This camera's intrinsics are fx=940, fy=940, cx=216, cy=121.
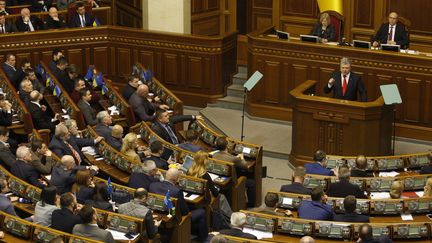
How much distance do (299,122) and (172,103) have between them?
2.26m

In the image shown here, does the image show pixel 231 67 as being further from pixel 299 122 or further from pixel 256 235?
pixel 256 235

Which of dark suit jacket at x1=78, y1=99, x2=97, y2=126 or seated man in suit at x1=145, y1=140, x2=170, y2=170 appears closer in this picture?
seated man in suit at x1=145, y1=140, x2=170, y2=170

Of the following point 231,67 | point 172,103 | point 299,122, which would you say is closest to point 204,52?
point 231,67

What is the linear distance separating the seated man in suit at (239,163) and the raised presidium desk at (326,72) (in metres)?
1.83

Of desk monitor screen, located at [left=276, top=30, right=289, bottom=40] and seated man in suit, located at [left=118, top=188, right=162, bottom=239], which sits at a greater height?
desk monitor screen, located at [left=276, top=30, right=289, bottom=40]

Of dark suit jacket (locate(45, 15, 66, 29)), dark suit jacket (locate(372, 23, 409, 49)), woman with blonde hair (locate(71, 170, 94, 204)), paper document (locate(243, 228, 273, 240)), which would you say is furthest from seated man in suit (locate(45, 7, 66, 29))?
paper document (locate(243, 228, 273, 240))

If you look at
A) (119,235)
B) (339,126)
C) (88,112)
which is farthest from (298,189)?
(88,112)

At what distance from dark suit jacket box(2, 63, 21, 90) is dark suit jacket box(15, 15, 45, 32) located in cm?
181

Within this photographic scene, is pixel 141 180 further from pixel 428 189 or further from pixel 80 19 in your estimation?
pixel 80 19

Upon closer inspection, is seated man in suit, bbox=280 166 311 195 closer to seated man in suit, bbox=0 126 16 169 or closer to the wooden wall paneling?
seated man in suit, bbox=0 126 16 169

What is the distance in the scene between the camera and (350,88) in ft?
47.9

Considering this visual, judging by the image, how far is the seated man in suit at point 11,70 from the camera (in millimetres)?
15992

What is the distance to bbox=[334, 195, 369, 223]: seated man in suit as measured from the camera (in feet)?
34.9

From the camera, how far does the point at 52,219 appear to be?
10.5 metres
